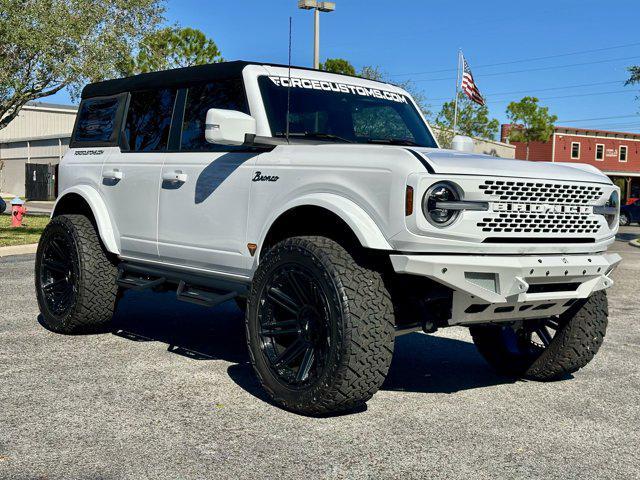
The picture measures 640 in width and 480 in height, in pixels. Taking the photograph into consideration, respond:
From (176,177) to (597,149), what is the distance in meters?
66.3

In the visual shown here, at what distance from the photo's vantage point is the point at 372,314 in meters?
4.18

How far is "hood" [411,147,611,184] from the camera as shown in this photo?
162 inches

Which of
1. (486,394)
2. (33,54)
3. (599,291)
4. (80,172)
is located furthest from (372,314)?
(33,54)

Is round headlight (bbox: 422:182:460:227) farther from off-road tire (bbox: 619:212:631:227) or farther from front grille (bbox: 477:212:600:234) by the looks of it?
off-road tire (bbox: 619:212:631:227)

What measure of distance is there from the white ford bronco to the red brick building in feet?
204

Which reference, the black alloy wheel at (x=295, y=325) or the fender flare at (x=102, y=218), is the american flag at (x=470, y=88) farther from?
the black alloy wheel at (x=295, y=325)

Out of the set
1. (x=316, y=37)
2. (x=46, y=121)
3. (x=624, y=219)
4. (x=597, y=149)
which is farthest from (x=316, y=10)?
(x=597, y=149)

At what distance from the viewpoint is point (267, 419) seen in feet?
14.4

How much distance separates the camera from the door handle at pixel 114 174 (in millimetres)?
6223

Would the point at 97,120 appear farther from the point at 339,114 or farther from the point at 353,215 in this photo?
the point at 353,215

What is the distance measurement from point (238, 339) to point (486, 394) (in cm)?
236

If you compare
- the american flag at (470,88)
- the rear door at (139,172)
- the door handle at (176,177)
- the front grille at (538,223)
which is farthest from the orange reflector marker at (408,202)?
the american flag at (470,88)

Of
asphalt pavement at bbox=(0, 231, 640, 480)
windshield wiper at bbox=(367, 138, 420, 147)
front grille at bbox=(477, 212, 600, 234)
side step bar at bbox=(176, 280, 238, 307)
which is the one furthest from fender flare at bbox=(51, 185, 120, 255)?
front grille at bbox=(477, 212, 600, 234)

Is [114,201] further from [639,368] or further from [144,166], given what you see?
[639,368]
